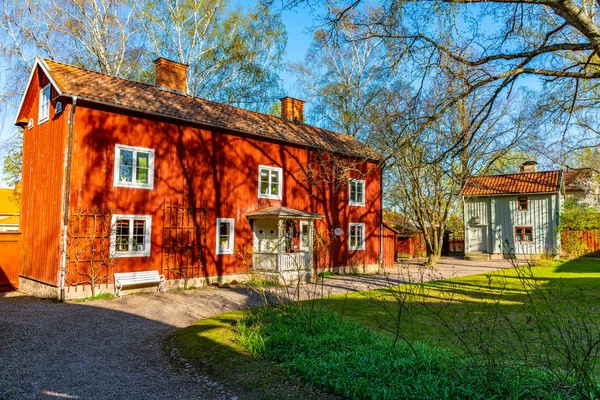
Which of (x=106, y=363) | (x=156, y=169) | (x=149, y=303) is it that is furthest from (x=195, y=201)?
(x=106, y=363)

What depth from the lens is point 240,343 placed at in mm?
6898

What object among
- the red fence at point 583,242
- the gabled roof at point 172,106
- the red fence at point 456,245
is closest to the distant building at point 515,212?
the red fence at point 583,242

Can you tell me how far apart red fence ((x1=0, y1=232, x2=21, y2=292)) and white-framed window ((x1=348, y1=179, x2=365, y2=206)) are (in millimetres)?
14174

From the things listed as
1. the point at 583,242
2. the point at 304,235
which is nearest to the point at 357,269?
the point at 304,235

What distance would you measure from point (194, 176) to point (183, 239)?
7.56 feet

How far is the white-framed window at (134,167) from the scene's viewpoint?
13.2m

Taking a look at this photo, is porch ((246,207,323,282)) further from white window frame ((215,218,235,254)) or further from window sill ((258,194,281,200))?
white window frame ((215,218,235,254))

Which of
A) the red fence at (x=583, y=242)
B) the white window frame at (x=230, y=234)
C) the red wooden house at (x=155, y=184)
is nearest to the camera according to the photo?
the red wooden house at (x=155, y=184)

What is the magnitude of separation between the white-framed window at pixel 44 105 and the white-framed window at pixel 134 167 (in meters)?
3.10

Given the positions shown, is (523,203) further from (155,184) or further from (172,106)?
(155,184)

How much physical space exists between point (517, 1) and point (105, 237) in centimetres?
1197

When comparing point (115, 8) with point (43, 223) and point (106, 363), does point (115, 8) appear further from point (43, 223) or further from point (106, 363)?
point (106, 363)

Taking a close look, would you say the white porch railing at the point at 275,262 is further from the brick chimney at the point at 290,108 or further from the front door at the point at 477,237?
the front door at the point at 477,237

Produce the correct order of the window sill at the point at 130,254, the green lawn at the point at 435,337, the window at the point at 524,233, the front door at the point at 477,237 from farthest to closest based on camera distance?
the front door at the point at 477,237 < the window at the point at 524,233 < the window sill at the point at 130,254 < the green lawn at the point at 435,337
